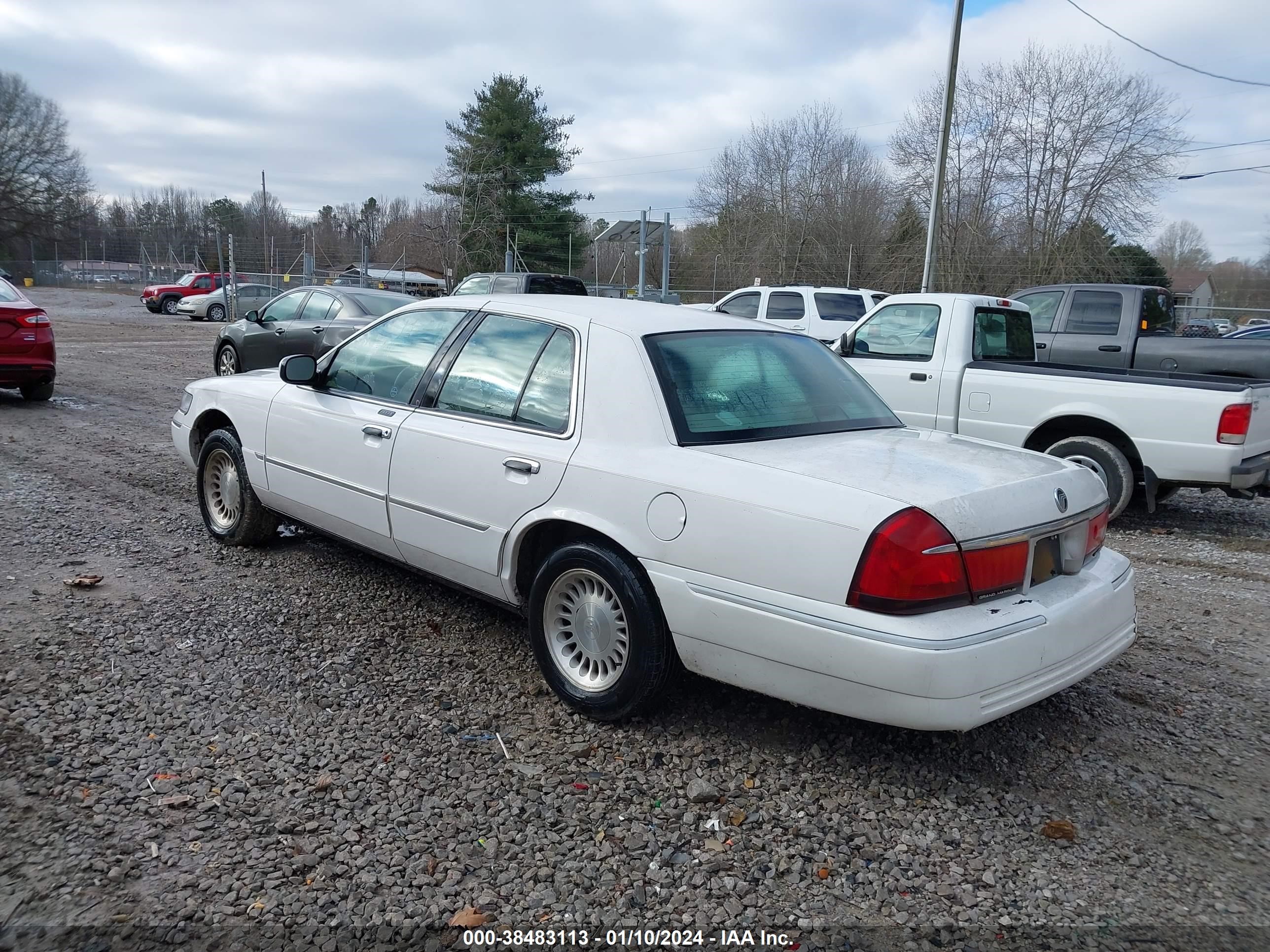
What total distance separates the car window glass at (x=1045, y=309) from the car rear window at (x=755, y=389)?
→ 8.10 metres

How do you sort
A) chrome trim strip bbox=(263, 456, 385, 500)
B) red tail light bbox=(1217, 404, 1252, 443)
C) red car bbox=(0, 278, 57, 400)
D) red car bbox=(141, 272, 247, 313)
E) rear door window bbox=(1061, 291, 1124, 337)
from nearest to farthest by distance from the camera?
1. chrome trim strip bbox=(263, 456, 385, 500)
2. red tail light bbox=(1217, 404, 1252, 443)
3. red car bbox=(0, 278, 57, 400)
4. rear door window bbox=(1061, 291, 1124, 337)
5. red car bbox=(141, 272, 247, 313)

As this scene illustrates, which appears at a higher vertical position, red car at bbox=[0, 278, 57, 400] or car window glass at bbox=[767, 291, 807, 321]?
car window glass at bbox=[767, 291, 807, 321]

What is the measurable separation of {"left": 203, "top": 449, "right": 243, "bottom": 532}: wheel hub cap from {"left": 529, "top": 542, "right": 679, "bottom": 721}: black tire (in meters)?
2.67

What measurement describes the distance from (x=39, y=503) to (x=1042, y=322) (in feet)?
34.7

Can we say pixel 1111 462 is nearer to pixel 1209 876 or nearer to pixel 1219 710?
pixel 1219 710

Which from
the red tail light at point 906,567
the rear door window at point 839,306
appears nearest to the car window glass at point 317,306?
the rear door window at point 839,306

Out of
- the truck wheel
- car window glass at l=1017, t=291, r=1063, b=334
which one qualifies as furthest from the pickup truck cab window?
the truck wheel

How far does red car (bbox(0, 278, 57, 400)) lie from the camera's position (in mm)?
10359

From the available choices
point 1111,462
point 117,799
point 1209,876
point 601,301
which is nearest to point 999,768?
point 1209,876

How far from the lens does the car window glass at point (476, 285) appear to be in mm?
17859

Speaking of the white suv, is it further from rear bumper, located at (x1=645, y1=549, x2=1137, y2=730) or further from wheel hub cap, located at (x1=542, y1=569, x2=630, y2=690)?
rear bumper, located at (x1=645, y1=549, x2=1137, y2=730)

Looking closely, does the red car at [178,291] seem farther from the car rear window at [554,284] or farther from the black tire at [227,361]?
the black tire at [227,361]

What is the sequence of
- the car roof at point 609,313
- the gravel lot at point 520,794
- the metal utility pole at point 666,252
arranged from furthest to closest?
the metal utility pole at point 666,252
the car roof at point 609,313
the gravel lot at point 520,794

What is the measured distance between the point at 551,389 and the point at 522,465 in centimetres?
36
